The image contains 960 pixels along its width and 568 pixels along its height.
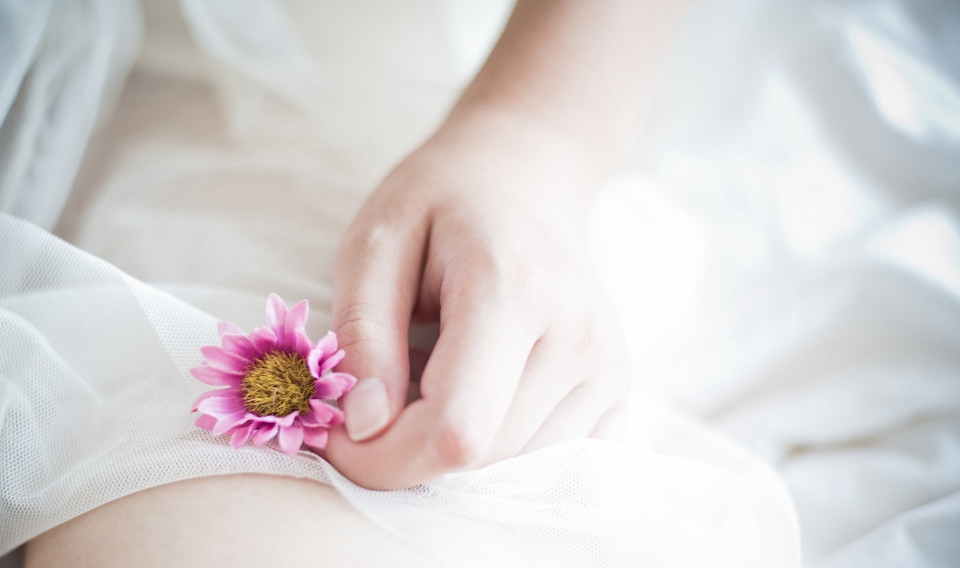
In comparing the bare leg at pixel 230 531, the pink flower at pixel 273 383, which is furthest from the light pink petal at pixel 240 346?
the bare leg at pixel 230 531

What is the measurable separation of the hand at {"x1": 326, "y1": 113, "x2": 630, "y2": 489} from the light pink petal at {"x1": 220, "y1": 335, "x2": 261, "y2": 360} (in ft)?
0.23

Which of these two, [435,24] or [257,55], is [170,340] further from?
[435,24]

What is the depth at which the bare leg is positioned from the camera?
49cm

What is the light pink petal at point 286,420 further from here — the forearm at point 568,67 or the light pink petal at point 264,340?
the forearm at point 568,67

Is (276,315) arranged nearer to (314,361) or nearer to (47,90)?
(314,361)

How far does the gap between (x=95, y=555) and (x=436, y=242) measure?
39cm

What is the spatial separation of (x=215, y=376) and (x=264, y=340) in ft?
0.15

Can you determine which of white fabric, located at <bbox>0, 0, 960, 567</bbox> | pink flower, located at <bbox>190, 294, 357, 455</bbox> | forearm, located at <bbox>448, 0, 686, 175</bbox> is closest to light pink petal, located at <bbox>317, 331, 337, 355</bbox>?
pink flower, located at <bbox>190, 294, 357, 455</bbox>

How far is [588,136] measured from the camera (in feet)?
2.71

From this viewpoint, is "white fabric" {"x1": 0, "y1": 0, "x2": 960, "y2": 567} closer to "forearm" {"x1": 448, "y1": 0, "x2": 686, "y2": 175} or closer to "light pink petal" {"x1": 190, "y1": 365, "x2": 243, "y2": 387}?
"light pink petal" {"x1": 190, "y1": 365, "x2": 243, "y2": 387}

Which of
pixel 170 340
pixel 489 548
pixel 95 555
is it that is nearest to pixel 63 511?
pixel 95 555

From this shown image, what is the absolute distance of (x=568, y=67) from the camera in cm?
80

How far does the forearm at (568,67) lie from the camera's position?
2.60 feet

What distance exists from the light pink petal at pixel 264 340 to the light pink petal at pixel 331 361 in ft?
0.17
